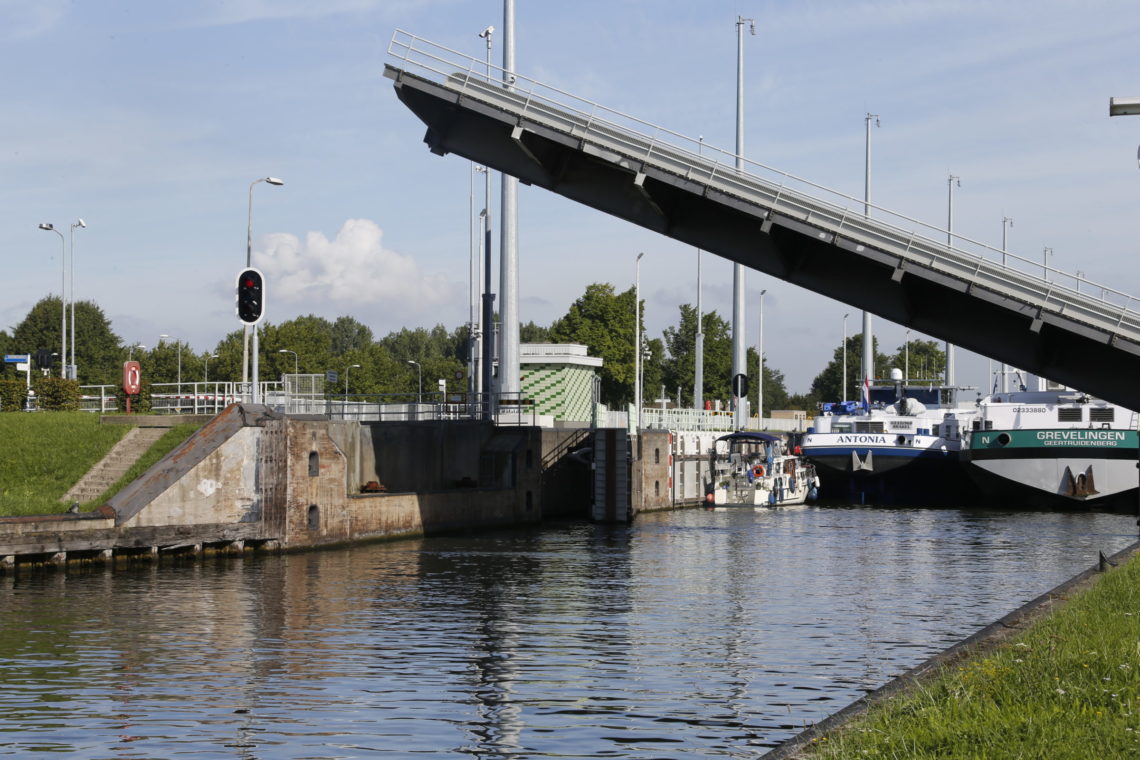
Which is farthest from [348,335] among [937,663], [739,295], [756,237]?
[937,663]

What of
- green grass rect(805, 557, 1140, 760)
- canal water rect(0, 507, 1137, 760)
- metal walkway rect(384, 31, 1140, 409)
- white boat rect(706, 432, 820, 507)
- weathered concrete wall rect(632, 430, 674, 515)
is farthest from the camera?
white boat rect(706, 432, 820, 507)

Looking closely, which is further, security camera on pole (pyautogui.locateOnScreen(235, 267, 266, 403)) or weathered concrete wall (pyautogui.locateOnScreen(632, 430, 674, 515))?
weathered concrete wall (pyautogui.locateOnScreen(632, 430, 674, 515))

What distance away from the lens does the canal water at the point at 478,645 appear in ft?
40.9

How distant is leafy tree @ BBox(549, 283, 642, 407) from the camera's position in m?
91.2

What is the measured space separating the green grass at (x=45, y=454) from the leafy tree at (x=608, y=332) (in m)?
57.7

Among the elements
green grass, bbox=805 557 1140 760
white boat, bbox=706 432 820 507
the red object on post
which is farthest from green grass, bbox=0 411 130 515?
white boat, bbox=706 432 820 507

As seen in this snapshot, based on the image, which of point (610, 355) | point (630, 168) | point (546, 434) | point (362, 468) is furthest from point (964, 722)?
point (610, 355)

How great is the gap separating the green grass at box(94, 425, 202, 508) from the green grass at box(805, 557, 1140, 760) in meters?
23.4

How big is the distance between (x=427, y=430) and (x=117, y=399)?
12.3m

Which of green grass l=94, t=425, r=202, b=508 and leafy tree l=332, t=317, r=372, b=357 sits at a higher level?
leafy tree l=332, t=317, r=372, b=357

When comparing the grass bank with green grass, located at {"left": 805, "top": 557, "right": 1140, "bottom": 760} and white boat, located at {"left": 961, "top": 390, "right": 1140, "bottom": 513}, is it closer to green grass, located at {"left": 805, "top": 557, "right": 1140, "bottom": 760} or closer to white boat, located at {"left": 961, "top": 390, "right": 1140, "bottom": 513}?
green grass, located at {"left": 805, "top": 557, "right": 1140, "bottom": 760}

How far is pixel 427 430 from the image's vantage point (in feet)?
127

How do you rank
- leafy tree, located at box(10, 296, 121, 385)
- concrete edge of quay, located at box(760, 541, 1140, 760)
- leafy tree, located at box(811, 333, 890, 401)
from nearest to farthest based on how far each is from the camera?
1. concrete edge of quay, located at box(760, 541, 1140, 760)
2. leafy tree, located at box(10, 296, 121, 385)
3. leafy tree, located at box(811, 333, 890, 401)

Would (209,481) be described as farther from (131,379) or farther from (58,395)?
(58,395)
